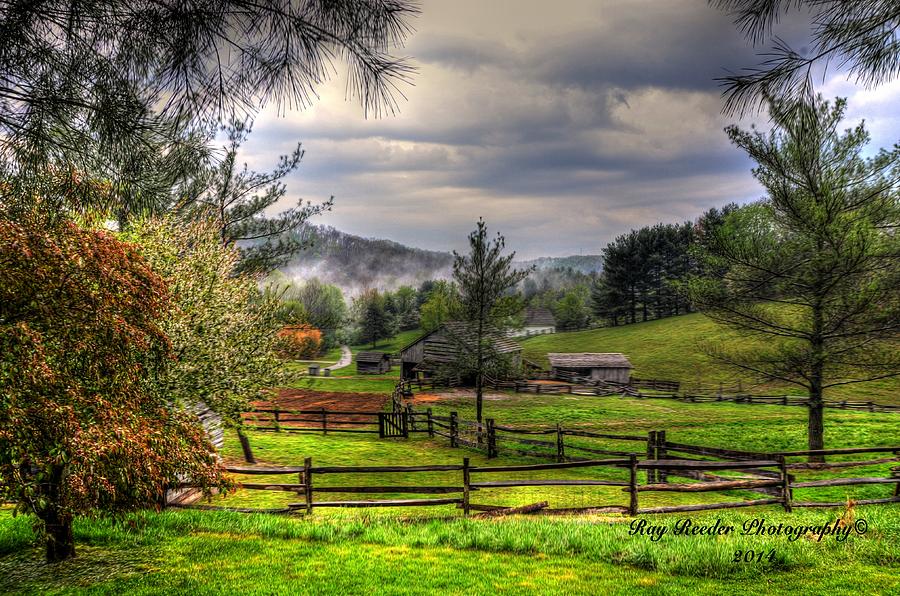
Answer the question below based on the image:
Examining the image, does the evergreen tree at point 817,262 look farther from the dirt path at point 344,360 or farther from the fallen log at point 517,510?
the dirt path at point 344,360

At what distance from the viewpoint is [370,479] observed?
16.7 metres

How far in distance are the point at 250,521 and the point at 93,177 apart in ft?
22.8

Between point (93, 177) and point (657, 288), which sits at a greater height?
point (657, 288)

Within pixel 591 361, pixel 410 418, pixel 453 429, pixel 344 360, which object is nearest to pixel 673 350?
pixel 591 361

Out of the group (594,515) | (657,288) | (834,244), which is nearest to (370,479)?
(594,515)

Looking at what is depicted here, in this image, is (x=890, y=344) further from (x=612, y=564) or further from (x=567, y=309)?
(x=567, y=309)

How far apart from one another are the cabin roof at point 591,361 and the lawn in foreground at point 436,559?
117ft

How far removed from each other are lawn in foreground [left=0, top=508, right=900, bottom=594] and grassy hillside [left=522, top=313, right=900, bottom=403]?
27.8 meters

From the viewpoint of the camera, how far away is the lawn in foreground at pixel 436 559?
258 inches

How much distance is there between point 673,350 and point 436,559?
173ft

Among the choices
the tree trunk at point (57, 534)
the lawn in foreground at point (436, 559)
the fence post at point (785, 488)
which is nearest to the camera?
the lawn in foreground at point (436, 559)

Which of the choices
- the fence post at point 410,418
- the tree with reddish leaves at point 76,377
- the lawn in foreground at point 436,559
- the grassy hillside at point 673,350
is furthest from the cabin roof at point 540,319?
the tree with reddish leaves at point 76,377

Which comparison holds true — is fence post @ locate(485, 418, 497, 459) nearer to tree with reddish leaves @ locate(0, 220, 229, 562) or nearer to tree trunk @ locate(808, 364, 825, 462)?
tree trunk @ locate(808, 364, 825, 462)

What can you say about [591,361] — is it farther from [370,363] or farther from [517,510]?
[517,510]
